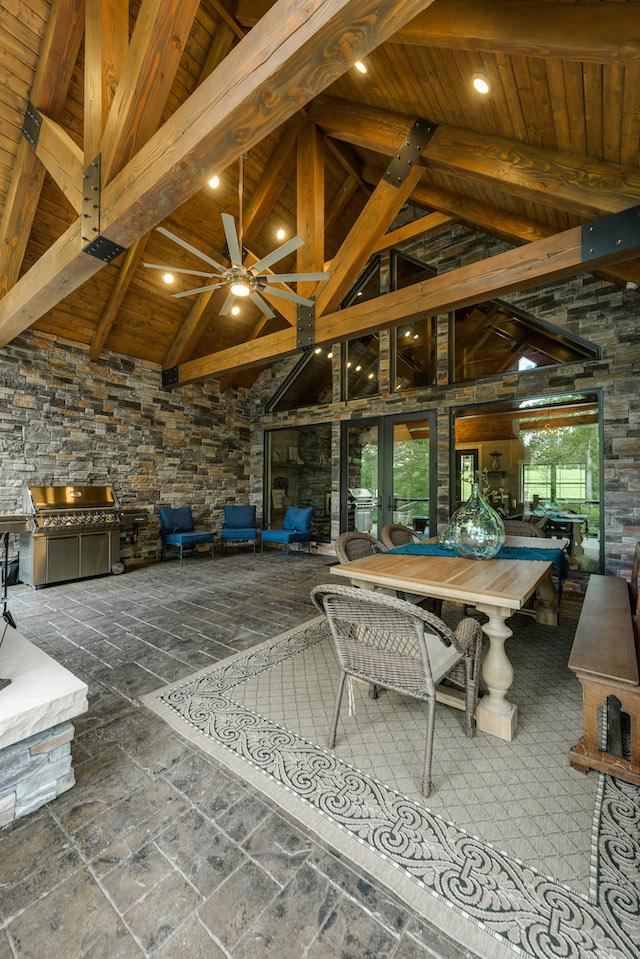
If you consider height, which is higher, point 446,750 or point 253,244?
point 253,244

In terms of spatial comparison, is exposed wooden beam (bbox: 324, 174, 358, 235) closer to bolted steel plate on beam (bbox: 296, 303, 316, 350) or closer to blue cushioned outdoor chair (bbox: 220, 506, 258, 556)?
bolted steel plate on beam (bbox: 296, 303, 316, 350)

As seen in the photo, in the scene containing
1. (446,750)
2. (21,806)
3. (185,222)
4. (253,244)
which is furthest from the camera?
(253,244)

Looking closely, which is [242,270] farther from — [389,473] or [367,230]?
[389,473]

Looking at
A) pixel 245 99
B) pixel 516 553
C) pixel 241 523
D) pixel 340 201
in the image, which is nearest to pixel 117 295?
pixel 340 201

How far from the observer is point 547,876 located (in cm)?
128

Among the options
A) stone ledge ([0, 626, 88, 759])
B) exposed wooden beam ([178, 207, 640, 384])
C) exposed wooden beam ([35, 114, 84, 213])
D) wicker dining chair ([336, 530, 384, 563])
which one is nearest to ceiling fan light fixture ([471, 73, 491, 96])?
exposed wooden beam ([178, 207, 640, 384])

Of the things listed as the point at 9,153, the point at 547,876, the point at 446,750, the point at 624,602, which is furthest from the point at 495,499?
the point at 9,153

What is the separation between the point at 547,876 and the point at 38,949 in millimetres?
1529

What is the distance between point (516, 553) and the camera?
2.89 metres

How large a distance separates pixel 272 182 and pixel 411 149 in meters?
2.37

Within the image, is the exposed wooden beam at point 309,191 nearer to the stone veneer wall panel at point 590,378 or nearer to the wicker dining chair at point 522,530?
the stone veneer wall panel at point 590,378

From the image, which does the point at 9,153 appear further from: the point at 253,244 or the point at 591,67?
the point at 591,67

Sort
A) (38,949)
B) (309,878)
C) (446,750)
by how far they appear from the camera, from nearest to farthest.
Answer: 1. (38,949)
2. (309,878)
3. (446,750)

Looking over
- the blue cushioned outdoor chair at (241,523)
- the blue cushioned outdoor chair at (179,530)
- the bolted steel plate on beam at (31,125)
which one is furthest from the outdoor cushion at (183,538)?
the bolted steel plate on beam at (31,125)
